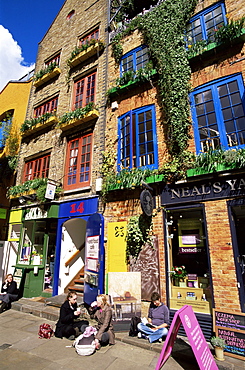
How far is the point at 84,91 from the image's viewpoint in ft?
36.6

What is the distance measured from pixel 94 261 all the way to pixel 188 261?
123 inches

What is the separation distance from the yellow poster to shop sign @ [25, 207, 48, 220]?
3812mm

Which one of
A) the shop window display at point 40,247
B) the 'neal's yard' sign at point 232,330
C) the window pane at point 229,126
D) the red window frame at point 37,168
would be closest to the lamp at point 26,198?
the shop window display at point 40,247

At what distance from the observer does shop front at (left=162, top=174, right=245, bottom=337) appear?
550cm

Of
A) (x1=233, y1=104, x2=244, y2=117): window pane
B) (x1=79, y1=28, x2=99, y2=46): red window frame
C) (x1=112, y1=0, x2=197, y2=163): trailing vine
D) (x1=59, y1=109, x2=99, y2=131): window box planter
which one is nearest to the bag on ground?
(x1=112, y1=0, x2=197, y2=163): trailing vine

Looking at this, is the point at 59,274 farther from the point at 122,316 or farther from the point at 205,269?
the point at 205,269

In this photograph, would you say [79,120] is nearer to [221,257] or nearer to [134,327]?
[221,257]

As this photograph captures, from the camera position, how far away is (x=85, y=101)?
10969 millimetres

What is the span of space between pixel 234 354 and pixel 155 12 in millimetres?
11187

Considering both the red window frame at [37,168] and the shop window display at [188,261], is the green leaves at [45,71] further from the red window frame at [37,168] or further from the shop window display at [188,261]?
the shop window display at [188,261]

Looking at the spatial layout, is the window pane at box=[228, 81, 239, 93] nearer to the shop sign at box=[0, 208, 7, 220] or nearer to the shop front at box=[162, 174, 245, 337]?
the shop front at box=[162, 174, 245, 337]

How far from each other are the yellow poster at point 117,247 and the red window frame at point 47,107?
26.0 ft

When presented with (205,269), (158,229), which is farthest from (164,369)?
Answer: (158,229)

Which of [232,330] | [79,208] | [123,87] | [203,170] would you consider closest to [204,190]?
[203,170]
